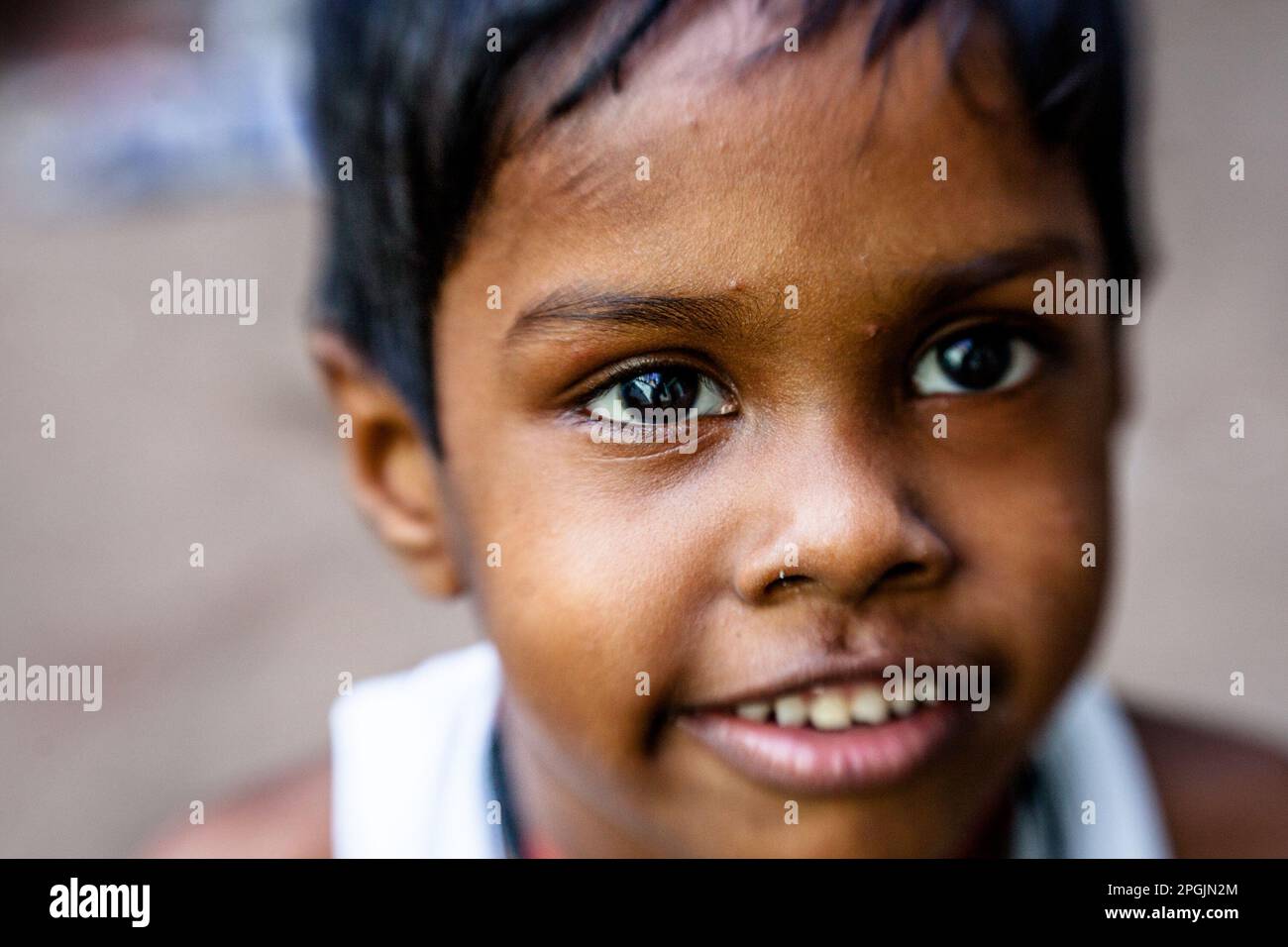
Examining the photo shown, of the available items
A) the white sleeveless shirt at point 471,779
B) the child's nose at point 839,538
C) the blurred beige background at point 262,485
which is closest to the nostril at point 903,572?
the child's nose at point 839,538

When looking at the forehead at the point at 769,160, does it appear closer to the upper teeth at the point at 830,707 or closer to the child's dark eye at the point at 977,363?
the child's dark eye at the point at 977,363

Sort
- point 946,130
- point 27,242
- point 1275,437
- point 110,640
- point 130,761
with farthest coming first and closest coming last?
1. point 27,242
2. point 1275,437
3. point 110,640
4. point 130,761
5. point 946,130

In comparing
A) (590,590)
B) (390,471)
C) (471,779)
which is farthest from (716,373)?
(471,779)

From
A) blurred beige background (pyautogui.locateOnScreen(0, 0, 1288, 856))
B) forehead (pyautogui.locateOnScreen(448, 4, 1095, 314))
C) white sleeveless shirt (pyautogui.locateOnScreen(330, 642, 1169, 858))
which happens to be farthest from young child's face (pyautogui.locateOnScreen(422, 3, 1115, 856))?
blurred beige background (pyautogui.locateOnScreen(0, 0, 1288, 856))

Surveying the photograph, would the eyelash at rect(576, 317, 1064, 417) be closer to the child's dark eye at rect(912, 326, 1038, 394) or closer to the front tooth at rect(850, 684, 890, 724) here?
the child's dark eye at rect(912, 326, 1038, 394)

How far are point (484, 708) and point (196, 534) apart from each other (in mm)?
1161

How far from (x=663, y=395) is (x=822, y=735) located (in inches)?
9.1

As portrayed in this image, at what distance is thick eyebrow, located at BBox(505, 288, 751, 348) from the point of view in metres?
0.67

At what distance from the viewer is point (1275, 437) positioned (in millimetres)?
1985

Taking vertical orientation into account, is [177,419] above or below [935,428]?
above

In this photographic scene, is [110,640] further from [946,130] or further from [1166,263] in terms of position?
[1166,263]

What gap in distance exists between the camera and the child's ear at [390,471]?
0.88 meters

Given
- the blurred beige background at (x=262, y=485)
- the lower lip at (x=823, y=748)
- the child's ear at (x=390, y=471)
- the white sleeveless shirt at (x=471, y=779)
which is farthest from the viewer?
the blurred beige background at (x=262, y=485)

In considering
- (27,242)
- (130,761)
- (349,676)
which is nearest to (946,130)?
(349,676)
